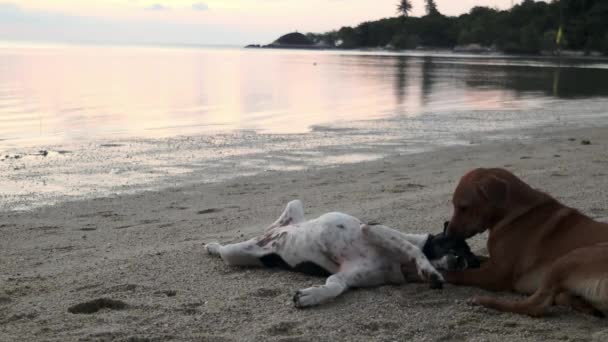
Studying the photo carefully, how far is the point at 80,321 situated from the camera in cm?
423

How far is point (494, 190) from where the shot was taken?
15.6ft

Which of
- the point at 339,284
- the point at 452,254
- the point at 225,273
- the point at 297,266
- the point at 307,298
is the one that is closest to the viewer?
the point at 307,298

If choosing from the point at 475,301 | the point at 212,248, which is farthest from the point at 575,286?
the point at 212,248

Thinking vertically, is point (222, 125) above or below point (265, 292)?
below

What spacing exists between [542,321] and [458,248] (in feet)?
3.13

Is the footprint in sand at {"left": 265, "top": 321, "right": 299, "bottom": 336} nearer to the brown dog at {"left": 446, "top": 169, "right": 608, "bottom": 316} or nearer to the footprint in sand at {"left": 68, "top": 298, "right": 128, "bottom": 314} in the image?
the footprint in sand at {"left": 68, "top": 298, "right": 128, "bottom": 314}

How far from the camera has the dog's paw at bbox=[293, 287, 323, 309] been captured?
436 cm

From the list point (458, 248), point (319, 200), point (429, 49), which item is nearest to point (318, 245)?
point (458, 248)

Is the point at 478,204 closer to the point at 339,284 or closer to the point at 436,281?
the point at 436,281

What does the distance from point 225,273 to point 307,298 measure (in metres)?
A: 1.10

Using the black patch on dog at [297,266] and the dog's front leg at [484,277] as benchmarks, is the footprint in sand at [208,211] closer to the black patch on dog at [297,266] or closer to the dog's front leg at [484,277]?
the black patch on dog at [297,266]

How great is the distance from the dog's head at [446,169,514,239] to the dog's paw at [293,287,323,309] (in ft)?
3.51

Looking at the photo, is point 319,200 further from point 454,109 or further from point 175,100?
point 175,100

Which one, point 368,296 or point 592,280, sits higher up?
point 592,280
